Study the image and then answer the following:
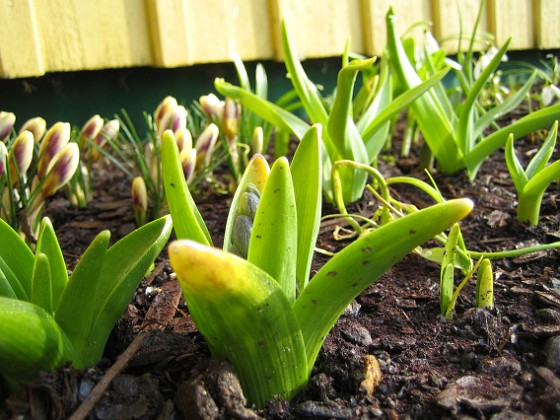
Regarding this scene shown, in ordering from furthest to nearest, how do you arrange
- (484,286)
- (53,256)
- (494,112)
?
(494,112)
(484,286)
(53,256)

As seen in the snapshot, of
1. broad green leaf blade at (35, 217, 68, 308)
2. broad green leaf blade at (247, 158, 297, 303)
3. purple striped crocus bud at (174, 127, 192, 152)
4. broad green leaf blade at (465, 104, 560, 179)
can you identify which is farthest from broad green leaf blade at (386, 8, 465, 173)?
broad green leaf blade at (35, 217, 68, 308)

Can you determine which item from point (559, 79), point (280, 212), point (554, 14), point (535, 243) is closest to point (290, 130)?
point (535, 243)

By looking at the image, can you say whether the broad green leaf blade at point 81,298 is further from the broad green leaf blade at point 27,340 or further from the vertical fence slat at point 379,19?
the vertical fence slat at point 379,19

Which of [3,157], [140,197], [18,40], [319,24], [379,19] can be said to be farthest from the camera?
[379,19]

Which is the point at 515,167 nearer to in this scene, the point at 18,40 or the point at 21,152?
the point at 21,152

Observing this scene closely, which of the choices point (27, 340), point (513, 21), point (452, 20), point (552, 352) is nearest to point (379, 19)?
point (452, 20)

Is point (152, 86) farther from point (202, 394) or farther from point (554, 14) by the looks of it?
point (554, 14)

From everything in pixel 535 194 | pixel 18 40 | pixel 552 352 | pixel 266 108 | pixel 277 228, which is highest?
pixel 18 40

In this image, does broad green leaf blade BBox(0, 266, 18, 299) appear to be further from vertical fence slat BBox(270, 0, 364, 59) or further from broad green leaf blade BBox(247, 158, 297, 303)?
vertical fence slat BBox(270, 0, 364, 59)
